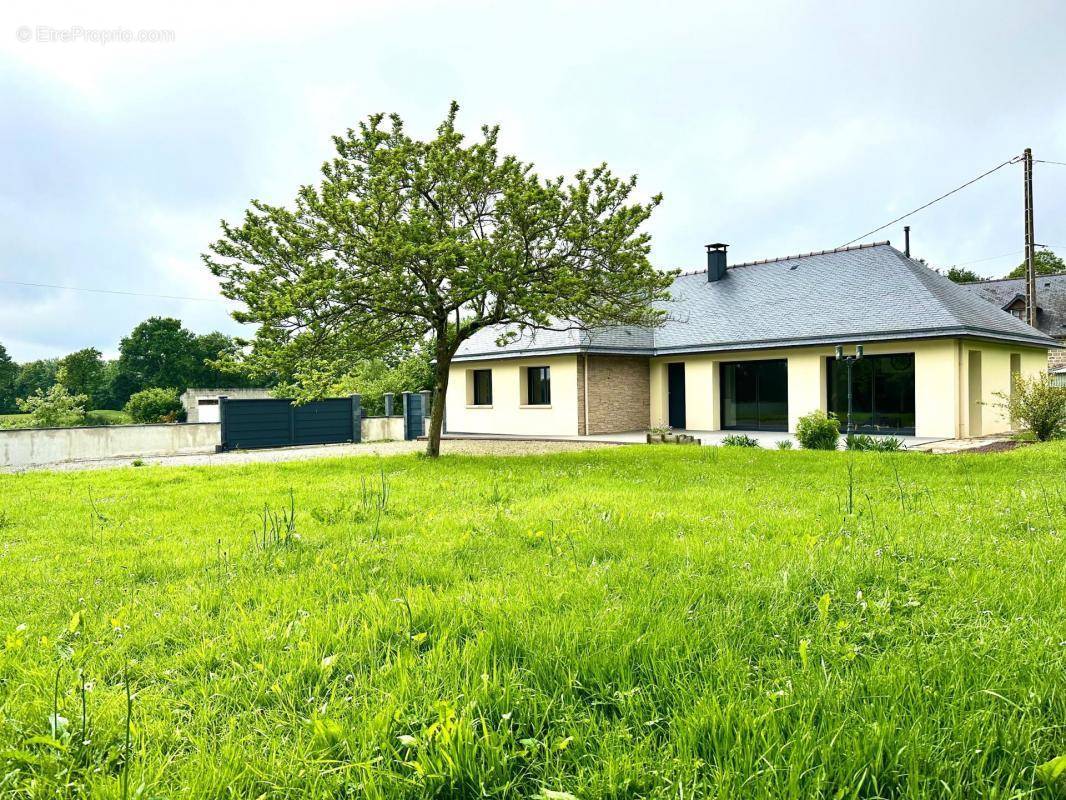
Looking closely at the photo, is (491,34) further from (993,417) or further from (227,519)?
(993,417)

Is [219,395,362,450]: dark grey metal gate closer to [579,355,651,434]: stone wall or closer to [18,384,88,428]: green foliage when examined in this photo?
[579,355,651,434]: stone wall

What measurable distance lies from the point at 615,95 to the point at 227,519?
16.1 metres

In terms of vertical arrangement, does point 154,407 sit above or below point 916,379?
below

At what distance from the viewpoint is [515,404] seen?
24547mm

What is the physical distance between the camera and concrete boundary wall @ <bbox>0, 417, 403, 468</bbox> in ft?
55.5

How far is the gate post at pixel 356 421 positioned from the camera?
22516mm

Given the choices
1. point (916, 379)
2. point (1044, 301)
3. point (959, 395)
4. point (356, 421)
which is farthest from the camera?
point (1044, 301)

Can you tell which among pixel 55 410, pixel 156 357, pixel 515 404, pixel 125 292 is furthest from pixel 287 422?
pixel 156 357

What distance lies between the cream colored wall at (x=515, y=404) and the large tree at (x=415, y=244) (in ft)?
33.1

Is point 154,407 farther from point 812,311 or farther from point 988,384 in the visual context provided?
point 988,384

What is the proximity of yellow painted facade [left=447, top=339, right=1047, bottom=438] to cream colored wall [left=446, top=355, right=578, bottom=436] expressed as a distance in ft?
0.12

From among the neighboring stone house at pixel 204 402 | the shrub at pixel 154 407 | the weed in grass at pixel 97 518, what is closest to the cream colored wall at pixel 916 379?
the neighboring stone house at pixel 204 402

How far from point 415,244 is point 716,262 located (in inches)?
659

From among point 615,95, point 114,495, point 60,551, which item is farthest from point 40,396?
point 60,551
